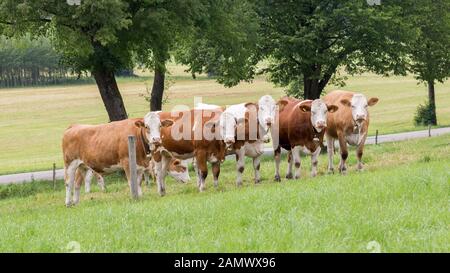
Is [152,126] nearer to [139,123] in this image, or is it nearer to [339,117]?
[139,123]

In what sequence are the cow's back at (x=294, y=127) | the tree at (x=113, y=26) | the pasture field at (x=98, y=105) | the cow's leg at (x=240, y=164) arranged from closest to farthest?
the cow's leg at (x=240, y=164) < the cow's back at (x=294, y=127) < the tree at (x=113, y=26) < the pasture field at (x=98, y=105)

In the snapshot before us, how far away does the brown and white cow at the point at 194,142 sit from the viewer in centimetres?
1593

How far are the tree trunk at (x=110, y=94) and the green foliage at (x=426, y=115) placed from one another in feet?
113

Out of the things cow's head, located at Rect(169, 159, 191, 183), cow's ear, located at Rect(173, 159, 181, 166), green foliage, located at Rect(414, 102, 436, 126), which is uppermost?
cow's ear, located at Rect(173, 159, 181, 166)

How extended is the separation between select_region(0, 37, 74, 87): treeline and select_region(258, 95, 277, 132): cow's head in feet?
418

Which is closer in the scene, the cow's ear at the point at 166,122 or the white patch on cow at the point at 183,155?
the cow's ear at the point at 166,122

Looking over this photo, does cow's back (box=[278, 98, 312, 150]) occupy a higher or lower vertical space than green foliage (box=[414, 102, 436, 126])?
higher

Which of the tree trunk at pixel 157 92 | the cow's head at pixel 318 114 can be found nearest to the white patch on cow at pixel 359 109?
the cow's head at pixel 318 114

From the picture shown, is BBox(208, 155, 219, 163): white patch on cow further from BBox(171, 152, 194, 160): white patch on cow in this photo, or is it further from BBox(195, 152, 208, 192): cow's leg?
BBox(171, 152, 194, 160): white patch on cow

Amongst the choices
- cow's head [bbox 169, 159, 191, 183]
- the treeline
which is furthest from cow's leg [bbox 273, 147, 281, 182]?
the treeline

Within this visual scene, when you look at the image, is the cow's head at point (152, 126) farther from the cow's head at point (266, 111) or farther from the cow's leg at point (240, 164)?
the cow's head at point (266, 111)

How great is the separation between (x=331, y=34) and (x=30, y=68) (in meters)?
125

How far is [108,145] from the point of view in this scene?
15.6 m

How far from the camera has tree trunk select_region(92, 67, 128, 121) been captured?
27141 mm
